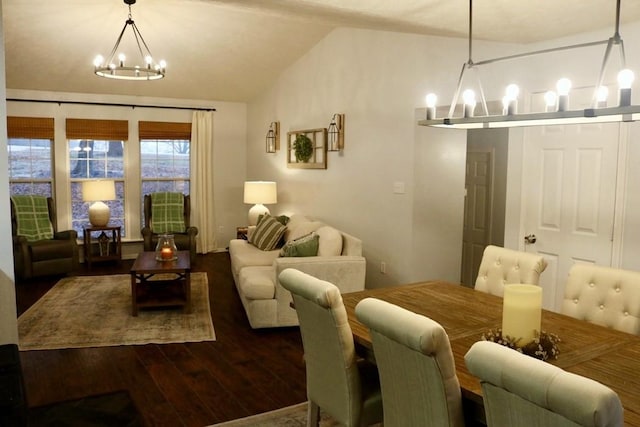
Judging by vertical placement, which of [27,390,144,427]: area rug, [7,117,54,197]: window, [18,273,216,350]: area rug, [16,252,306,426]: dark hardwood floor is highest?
[7,117,54,197]: window

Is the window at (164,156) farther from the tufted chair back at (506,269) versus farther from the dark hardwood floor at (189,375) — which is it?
the tufted chair back at (506,269)

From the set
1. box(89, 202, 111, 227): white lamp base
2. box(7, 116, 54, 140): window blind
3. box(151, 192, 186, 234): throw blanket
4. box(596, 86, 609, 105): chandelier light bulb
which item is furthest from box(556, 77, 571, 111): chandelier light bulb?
box(7, 116, 54, 140): window blind

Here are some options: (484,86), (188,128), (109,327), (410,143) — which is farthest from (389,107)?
(188,128)

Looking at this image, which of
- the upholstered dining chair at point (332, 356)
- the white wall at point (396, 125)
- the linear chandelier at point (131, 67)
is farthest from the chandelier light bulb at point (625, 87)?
the linear chandelier at point (131, 67)

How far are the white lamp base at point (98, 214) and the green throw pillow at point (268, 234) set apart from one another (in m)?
2.31

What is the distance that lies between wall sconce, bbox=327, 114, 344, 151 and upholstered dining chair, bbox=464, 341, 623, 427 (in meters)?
4.56

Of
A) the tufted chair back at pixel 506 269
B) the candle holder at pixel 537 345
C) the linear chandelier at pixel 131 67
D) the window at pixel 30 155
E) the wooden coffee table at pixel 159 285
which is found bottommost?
the wooden coffee table at pixel 159 285

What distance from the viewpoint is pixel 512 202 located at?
407cm

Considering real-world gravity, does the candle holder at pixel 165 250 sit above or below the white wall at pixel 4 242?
below

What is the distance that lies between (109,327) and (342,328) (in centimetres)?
324

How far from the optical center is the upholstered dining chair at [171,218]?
24.6 feet

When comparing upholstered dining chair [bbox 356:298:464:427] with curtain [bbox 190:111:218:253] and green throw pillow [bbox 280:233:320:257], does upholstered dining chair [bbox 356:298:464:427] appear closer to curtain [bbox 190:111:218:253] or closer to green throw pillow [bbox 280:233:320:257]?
green throw pillow [bbox 280:233:320:257]

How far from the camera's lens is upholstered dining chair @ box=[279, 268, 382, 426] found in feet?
7.16

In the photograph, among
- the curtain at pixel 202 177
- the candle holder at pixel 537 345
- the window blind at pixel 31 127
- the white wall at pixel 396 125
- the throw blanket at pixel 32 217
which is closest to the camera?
the candle holder at pixel 537 345
